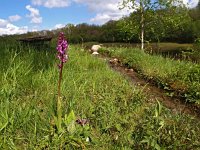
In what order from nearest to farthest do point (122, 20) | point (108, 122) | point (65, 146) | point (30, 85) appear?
1. point (65, 146)
2. point (108, 122)
3. point (30, 85)
4. point (122, 20)

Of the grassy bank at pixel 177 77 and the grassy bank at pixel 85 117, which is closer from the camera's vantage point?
the grassy bank at pixel 85 117

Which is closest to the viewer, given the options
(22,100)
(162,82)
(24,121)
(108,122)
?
(24,121)

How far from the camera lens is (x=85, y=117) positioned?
4445 millimetres

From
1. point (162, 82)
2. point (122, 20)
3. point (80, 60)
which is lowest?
point (162, 82)

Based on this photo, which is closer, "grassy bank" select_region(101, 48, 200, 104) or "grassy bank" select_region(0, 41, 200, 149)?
"grassy bank" select_region(0, 41, 200, 149)

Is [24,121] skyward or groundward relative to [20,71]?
groundward

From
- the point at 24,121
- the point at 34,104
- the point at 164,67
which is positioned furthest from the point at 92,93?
the point at 164,67

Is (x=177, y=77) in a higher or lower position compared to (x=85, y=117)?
Result: lower

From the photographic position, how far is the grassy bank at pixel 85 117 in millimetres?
3807

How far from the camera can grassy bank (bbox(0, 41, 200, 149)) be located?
3.81 metres

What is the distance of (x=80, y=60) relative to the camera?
9727 millimetres

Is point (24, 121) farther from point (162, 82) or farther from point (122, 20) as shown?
point (122, 20)

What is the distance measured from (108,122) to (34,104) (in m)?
1.06

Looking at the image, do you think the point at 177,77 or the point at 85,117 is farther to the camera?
the point at 177,77
